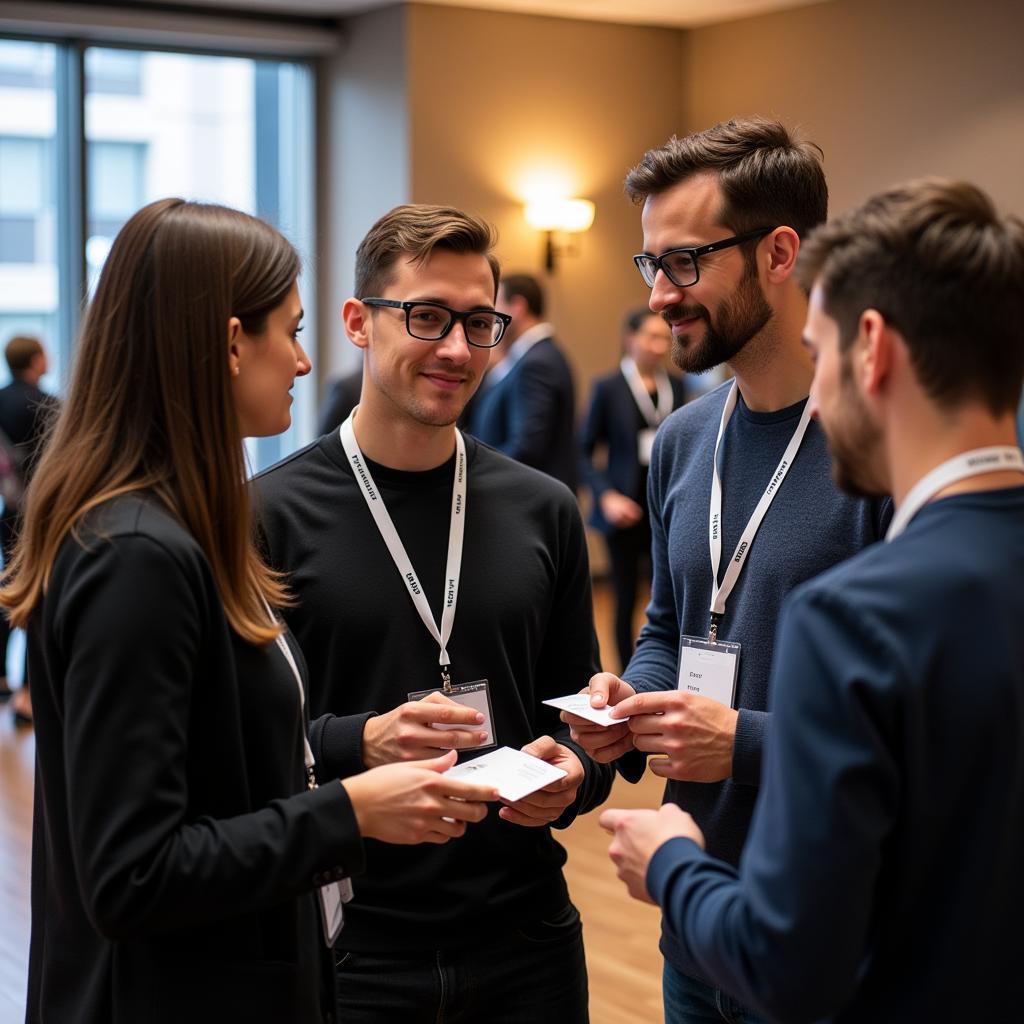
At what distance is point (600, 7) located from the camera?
8.61 meters

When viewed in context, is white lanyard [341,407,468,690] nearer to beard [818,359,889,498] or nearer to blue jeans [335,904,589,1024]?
blue jeans [335,904,589,1024]

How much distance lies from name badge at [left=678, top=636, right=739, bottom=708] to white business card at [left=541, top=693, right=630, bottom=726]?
144 millimetres

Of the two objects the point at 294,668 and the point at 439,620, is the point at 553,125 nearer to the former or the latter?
the point at 439,620

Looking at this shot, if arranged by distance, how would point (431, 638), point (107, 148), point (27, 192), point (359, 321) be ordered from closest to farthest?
point (431, 638) → point (359, 321) → point (27, 192) → point (107, 148)

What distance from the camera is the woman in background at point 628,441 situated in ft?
20.1

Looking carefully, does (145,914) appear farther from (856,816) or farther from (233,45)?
(233,45)

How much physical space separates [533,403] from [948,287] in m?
4.93

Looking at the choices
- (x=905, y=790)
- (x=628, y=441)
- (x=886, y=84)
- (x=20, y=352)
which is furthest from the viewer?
(x=886, y=84)

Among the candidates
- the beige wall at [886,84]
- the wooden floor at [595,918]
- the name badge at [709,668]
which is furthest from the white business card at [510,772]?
the beige wall at [886,84]

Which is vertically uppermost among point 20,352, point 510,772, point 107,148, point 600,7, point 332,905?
point 600,7

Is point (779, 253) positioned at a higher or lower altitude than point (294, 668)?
higher

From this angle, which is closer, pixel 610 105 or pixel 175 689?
pixel 175 689

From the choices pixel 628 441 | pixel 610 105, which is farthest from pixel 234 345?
pixel 610 105

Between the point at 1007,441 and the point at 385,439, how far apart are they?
107 cm
